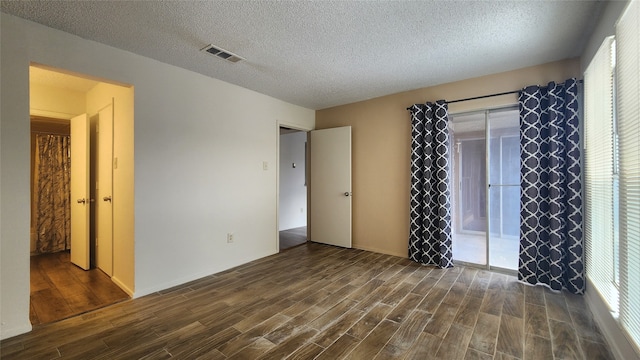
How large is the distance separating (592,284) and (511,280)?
75 centimetres

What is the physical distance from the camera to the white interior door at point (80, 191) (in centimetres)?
357

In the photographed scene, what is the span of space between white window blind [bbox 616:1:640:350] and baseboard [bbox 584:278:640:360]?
101 millimetres

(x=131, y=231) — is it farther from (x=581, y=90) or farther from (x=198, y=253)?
(x=581, y=90)

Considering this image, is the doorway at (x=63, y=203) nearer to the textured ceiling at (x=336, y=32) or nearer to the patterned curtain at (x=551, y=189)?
the textured ceiling at (x=336, y=32)

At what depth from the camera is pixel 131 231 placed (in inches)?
110

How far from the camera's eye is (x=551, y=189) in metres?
2.85

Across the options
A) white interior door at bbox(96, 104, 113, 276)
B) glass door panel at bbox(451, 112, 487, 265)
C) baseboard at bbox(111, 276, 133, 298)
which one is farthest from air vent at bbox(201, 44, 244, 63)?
glass door panel at bbox(451, 112, 487, 265)

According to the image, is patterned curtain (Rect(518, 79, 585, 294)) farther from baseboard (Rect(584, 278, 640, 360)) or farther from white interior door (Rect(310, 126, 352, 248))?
white interior door (Rect(310, 126, 352, 248))

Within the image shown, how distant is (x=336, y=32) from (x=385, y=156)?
225 centimetres

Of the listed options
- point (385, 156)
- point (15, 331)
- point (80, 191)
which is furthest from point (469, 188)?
point (80, 191)

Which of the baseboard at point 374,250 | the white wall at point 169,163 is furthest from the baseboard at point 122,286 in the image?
the baseboard at point 374,250

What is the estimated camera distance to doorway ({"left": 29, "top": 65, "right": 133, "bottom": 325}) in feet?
8.89

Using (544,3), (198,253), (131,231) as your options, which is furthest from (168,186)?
(544,3)

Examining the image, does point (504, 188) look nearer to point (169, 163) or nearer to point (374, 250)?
point (374, 250)
